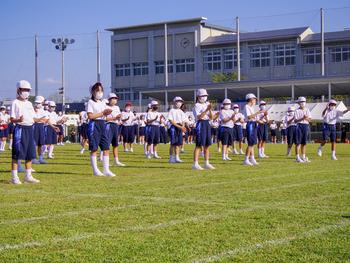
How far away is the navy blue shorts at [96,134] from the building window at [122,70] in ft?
265

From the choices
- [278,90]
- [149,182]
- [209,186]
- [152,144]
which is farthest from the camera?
[278,90]

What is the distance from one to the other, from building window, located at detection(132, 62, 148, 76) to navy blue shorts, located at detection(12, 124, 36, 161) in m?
80.8

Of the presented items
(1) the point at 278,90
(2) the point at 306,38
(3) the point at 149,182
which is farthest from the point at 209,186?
(2) the point at 306,38

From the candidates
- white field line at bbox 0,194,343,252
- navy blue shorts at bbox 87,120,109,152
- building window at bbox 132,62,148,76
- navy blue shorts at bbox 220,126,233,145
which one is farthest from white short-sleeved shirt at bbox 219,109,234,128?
building window at bbox 132,62,148,76

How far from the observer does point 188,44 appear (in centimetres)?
8975

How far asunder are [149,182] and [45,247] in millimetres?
6696

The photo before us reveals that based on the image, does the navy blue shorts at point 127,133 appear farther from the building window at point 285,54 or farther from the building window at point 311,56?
the building window at point 285,54

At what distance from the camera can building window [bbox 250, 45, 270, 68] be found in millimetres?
84875

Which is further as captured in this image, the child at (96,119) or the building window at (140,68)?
the building window at (140,68)

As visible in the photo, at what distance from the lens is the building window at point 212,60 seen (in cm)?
8856

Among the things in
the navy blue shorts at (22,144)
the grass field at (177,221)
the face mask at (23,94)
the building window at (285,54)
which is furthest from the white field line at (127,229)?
the building window at (285,54)

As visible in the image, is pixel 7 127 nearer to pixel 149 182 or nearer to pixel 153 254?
pixel 149 182

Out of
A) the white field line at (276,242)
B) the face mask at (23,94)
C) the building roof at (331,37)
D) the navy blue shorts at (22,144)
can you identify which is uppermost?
the building roof at (331,37)

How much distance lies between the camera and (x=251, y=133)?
1981cm
